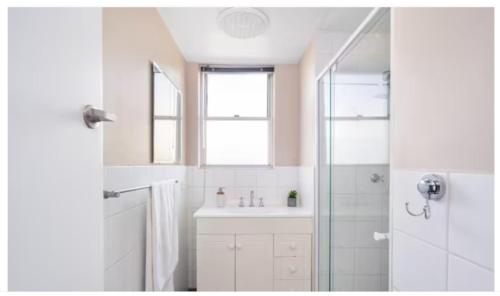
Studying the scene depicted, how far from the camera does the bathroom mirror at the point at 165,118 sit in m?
1.62

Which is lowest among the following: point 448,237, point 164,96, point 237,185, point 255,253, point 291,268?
point 291,268

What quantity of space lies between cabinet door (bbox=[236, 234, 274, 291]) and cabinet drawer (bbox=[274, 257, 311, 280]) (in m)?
0.06

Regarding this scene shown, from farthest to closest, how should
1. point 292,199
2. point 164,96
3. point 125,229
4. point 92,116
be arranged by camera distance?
1. point 292,199
2. point 164,96
3. point 125,229
4. point 92,116

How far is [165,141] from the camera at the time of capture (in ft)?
6.05

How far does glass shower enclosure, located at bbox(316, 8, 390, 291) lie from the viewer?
1214mm

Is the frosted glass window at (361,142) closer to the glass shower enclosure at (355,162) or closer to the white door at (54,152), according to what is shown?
the glass shower enclosure at (355,162)

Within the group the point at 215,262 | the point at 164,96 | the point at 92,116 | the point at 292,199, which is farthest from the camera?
the point at 292,199

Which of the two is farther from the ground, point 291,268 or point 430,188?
point 430,188

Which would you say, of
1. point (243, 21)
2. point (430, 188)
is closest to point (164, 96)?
point (243, 21)

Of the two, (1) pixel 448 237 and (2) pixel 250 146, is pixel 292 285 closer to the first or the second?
(2) pixel 250 146

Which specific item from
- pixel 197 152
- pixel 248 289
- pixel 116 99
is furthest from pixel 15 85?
pixel 197 152

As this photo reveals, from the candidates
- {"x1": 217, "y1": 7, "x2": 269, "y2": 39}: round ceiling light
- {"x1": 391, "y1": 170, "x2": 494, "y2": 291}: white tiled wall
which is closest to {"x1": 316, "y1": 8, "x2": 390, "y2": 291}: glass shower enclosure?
{"x1": 391, "y1": 170, "x2": 494, "y2": 291}: white tiled wall

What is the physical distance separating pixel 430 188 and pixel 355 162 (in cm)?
87

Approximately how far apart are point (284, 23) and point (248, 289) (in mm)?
1966
